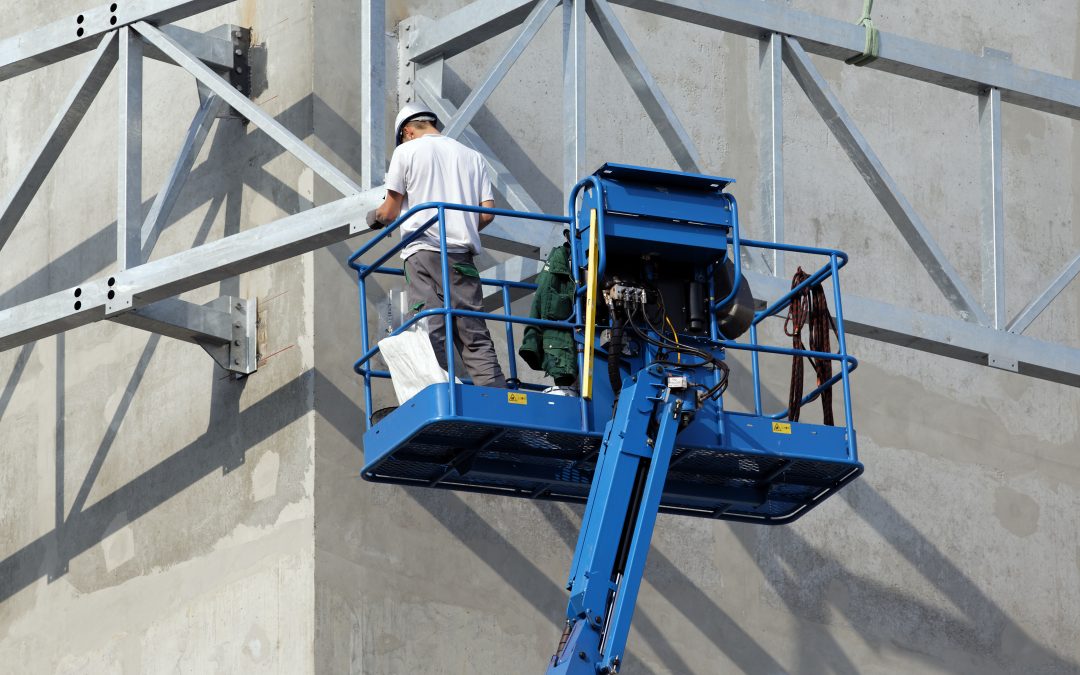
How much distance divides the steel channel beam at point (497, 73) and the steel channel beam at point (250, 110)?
0.78 metres

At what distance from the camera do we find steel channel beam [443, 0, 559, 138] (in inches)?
532

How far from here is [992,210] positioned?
15.7 m

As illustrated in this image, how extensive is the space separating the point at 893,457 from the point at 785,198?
7.92 ft

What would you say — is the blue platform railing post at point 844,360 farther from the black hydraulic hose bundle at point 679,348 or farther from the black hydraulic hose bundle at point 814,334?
the black hydraulic hose bundle at point 679,348

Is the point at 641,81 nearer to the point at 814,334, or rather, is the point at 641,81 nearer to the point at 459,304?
the point at 814,334

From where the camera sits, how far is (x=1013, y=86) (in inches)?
628

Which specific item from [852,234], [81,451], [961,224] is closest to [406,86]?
[81,451]

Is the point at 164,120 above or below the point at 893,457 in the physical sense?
above

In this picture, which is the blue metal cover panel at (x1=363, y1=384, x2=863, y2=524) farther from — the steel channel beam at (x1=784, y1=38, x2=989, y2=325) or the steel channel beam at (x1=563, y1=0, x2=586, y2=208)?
the steel channel beam at (x1=784, y1=38, x2=989, y2=325)

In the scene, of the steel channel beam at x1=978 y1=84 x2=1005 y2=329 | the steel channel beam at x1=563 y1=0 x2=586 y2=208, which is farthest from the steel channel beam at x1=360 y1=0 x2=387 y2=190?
the steel channel beam at x1=978 y1=84 x2=1005 y2=329

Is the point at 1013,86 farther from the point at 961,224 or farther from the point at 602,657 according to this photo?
the point at 602,657

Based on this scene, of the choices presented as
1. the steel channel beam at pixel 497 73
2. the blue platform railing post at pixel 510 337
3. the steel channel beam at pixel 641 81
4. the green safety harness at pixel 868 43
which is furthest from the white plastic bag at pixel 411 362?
the green safety harness at pixel 868 43

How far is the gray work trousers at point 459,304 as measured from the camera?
12.1 m

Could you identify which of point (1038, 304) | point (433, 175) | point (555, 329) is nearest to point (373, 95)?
point (433, 175)
